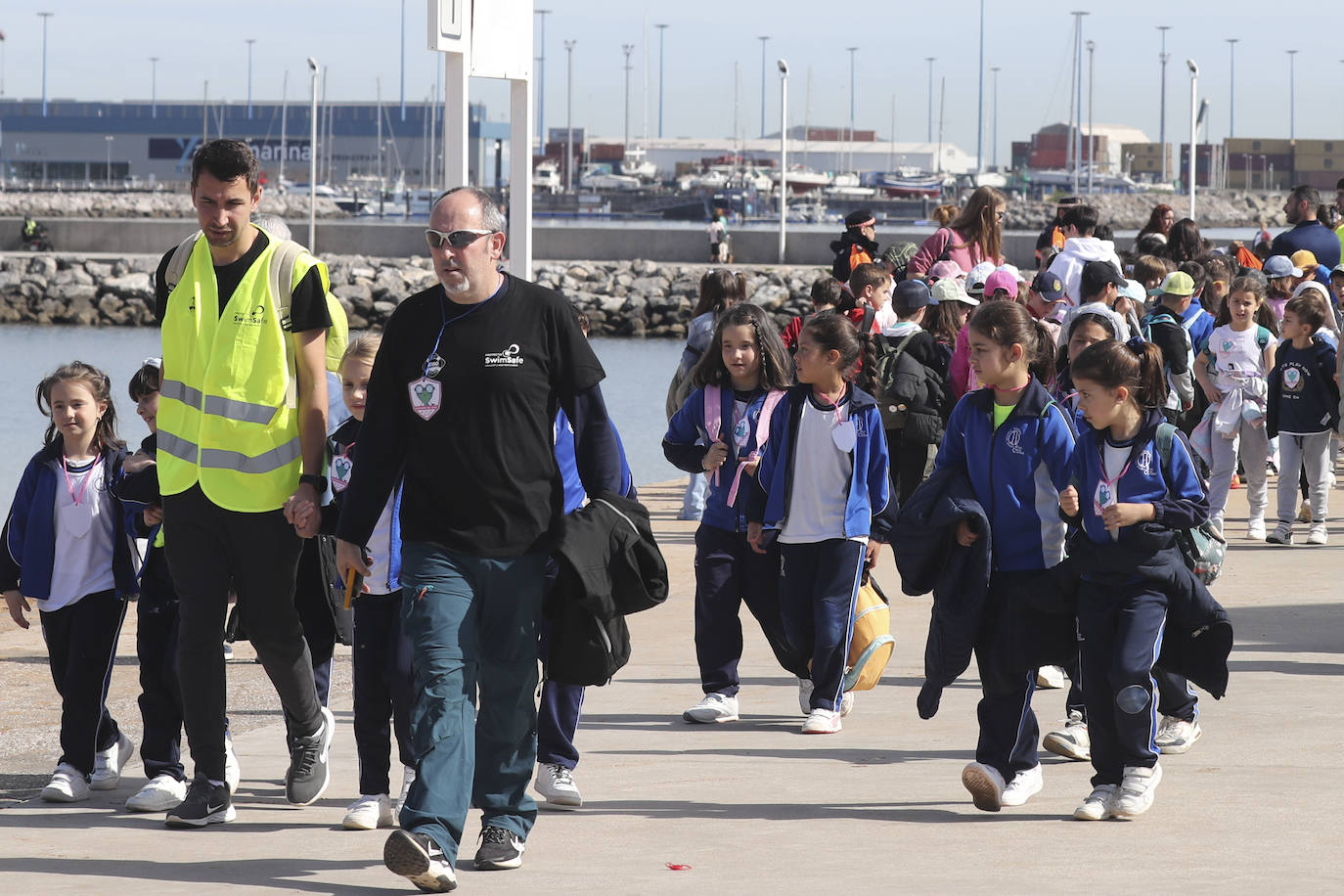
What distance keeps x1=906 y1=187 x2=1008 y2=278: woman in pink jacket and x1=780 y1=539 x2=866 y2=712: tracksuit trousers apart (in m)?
5.12

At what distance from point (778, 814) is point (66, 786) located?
2327 millimetres

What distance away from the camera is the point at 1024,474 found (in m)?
5.75

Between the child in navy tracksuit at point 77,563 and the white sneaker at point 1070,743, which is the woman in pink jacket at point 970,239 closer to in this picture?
the white sneaker at point 1070,743

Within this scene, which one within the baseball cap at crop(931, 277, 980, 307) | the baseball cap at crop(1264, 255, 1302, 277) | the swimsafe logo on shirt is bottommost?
the swimsafe logo on shirt

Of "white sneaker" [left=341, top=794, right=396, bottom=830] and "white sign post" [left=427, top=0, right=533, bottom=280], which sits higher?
"white sign post" [left=427, top=0, right=533, bottom=280]

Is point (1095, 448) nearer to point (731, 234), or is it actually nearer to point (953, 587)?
point (953, 587)

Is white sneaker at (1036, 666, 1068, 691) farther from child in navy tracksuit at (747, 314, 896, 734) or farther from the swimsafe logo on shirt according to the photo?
the swimsafe logo on shirt

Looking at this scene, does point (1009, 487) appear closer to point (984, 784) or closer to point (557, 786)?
point (984, 784)

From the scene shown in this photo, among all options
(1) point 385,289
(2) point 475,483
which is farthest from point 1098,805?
(1) point 385,289

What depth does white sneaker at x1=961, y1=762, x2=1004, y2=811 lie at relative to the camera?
5.46 meters

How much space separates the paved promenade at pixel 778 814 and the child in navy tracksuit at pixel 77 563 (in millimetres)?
215

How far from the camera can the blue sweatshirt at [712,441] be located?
723 centimetres

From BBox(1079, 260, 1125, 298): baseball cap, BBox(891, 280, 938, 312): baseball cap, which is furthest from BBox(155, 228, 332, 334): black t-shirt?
BBox(1079, 260, 1125, 298): baseball cap

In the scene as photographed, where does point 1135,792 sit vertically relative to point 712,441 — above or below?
below
